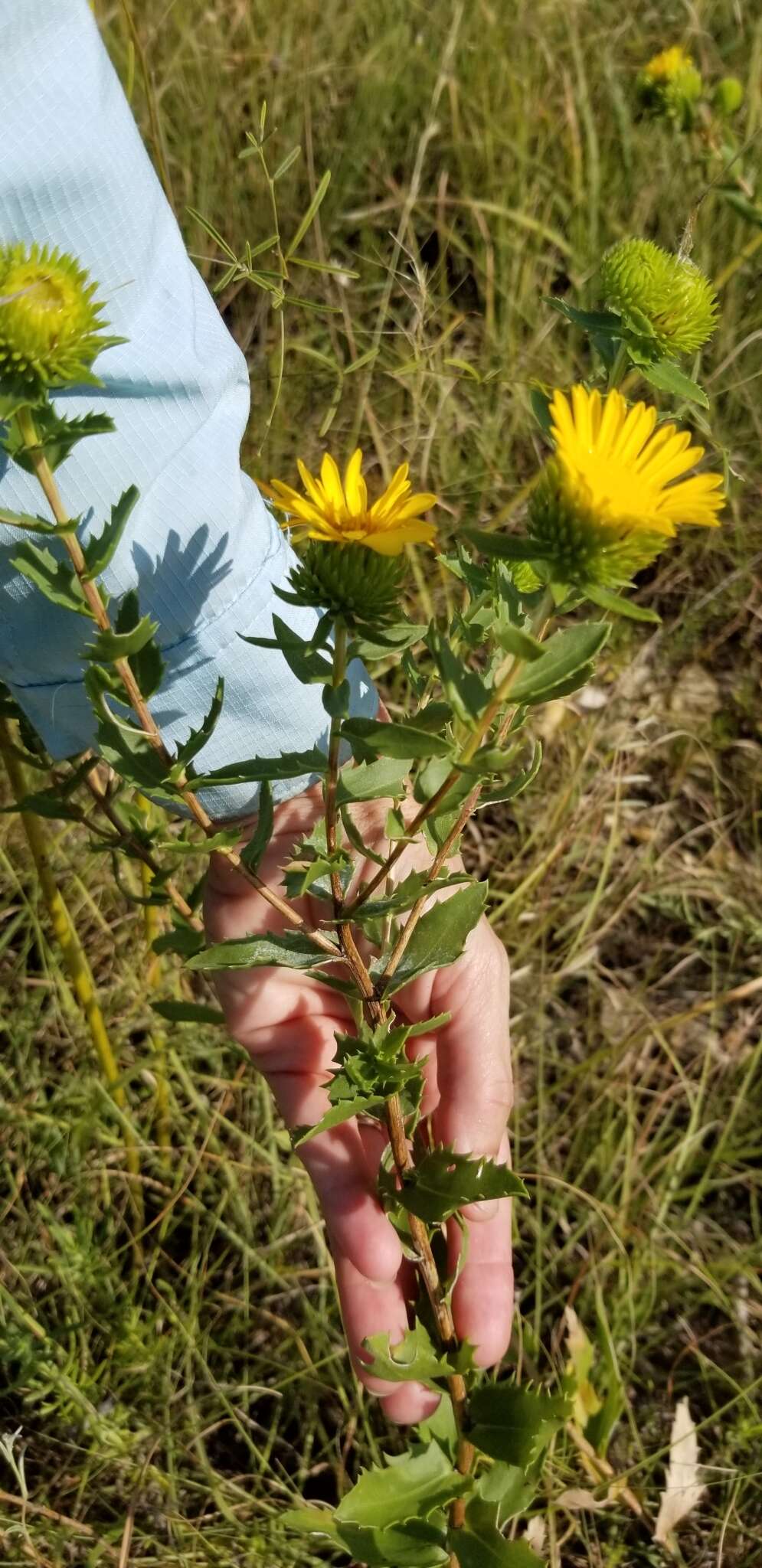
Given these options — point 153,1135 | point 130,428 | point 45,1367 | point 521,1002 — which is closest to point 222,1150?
point 153,1135

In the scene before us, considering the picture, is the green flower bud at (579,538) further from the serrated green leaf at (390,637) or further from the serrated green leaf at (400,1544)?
the serrated green leaf at (400,1544)

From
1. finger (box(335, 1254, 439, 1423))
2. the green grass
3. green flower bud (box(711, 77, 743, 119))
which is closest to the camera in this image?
finger (box(335, 1254, 439, 1423))

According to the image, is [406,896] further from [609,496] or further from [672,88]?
[672,88]

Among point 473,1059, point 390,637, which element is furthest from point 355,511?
point 473,1059

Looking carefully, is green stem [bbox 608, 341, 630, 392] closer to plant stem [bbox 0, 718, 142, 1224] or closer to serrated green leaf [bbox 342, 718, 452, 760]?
serrated green leaf [bbox 342, 718, 452, 760]

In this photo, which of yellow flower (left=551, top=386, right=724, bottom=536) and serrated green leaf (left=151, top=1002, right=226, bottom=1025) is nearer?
yellow flower (left=551, top=386, right=724, bottom=536)

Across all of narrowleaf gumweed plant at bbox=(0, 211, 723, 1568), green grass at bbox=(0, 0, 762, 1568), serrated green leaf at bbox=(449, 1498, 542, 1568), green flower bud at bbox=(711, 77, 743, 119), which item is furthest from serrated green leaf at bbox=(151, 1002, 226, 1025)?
green flower bud at bbox=(711, 77, 743, 119)
